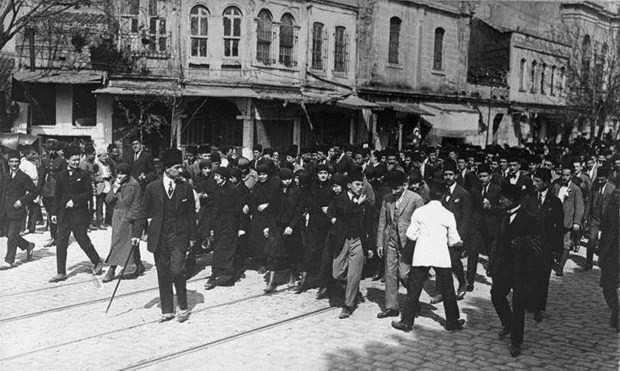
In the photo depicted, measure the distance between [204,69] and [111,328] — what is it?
54.2 ft

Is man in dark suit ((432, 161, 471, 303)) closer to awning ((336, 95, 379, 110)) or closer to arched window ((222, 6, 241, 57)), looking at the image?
awning ((336, 95, 379, 110))

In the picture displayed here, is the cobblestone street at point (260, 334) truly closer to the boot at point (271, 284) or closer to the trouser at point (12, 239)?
the boot at point (271, 284)

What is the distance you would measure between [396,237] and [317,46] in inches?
717

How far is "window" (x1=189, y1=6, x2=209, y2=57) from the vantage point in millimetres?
23547

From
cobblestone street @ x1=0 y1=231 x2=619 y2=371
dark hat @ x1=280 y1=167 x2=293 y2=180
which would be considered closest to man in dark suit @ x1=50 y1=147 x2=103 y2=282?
cobblestone street @ x1=0 y1=231 x2=619 y2=371

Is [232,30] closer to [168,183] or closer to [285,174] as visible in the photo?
[285,174]

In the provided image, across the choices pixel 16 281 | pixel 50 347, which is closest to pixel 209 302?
pixel 50 347

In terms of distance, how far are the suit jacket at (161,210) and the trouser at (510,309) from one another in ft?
13.2

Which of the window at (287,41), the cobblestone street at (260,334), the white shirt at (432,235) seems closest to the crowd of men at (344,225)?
the white shirt at (432,235)

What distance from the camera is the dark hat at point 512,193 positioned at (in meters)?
8.52

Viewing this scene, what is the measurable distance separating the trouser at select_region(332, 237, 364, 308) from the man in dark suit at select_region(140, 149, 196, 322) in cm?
215

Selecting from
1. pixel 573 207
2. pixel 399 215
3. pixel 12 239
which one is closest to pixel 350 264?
pixel 399 215

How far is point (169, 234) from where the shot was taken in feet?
28.6

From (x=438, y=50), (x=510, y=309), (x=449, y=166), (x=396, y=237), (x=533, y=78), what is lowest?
(x=510, y=309)
